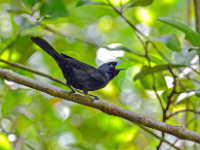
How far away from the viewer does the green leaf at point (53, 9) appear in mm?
2416

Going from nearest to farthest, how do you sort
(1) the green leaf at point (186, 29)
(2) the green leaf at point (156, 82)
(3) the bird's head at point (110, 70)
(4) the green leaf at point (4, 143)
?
(1) the green leaf at point (186, 29) < (4) the green leaf at point (4, 143) < (2) the green leaf at point (156, 82) < (3) the bird's head at point (110, 70)

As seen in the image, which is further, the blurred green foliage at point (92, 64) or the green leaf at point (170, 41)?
the blurred green foliage at point (92, 64)

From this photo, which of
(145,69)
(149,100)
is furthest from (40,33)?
(149,100)

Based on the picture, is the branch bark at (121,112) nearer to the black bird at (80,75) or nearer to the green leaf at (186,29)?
the black bird at (80,75)

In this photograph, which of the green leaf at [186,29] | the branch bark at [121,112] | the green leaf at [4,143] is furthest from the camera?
the green leaf at [4,143]

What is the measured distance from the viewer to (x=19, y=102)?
3275 mm

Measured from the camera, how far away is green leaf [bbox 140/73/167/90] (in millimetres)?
2566

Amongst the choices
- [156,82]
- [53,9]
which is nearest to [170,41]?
[156,82]

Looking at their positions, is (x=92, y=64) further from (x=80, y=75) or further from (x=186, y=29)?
(x=186, y=29)

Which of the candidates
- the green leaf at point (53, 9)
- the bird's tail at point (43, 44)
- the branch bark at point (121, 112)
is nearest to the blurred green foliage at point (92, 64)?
the green leaf at point (53, 9)

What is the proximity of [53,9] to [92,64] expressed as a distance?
124 centimetres

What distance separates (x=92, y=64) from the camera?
355 cm

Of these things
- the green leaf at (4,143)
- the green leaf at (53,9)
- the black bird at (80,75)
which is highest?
the green leaf at (53,9)

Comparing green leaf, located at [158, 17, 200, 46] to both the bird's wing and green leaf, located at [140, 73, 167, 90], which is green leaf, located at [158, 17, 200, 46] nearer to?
green leaf, located at [140, 73, 167, 90]
